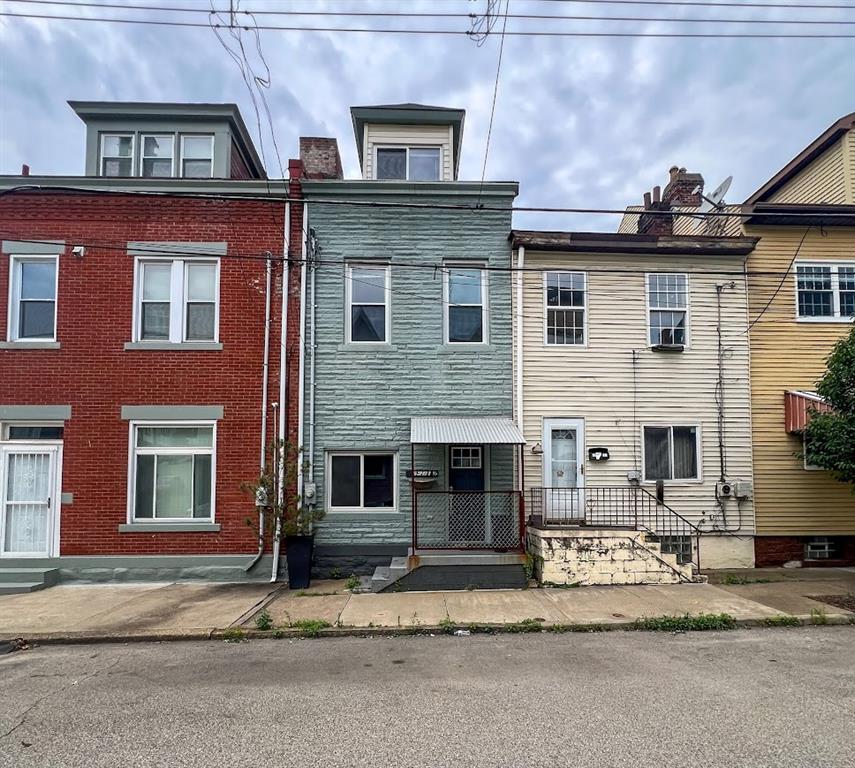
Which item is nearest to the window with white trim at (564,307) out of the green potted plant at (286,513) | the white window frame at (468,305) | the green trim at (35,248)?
the white window frame at (468,305)

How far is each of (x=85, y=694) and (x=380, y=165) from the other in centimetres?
1044

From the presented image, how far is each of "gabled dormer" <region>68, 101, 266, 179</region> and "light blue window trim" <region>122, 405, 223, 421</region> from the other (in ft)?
16.1

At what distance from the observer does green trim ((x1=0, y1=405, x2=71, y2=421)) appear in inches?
411

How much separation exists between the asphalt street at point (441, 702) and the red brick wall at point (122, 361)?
11.9ft

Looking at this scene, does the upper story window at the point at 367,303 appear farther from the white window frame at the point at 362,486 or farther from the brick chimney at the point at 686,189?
the brick chimney at the point at 686,189

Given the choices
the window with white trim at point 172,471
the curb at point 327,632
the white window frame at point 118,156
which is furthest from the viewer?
the white window frame at point 118,156

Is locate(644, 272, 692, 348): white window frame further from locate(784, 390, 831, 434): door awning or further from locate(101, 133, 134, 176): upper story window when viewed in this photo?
locate(101, 133, 134, 176): upper story window

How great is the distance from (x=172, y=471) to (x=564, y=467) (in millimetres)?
7387

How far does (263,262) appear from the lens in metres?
11.1

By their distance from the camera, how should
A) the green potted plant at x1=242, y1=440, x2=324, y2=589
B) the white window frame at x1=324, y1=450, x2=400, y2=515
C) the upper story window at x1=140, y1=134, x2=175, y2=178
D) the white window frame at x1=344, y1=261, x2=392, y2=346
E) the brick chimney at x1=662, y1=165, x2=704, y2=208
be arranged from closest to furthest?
1. the green potted plant at x1=242, y1=440, x2=324, y2=589
2. the white window frame at x1=324, y1=450, x2=400, y2=515
3. the white window frame at x1=344, y1=261, x2=392, y2=346
4. the upper story window at x1=140, y1=134, x2=175, y2=178
5. the brick chimney at x1=662, y1=165, x2=704, y2=208

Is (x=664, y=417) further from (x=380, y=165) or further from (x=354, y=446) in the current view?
(x=380, y=165)

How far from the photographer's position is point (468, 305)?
11.4 meters

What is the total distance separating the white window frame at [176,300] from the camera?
35.5ft

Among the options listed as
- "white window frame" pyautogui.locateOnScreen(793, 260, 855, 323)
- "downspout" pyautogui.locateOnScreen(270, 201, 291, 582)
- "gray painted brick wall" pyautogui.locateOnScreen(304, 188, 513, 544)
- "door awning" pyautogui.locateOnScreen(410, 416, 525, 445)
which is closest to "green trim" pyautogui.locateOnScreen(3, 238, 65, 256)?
"downspout" pyautogui.locateOnScreen(270, 201, 291, 582)
